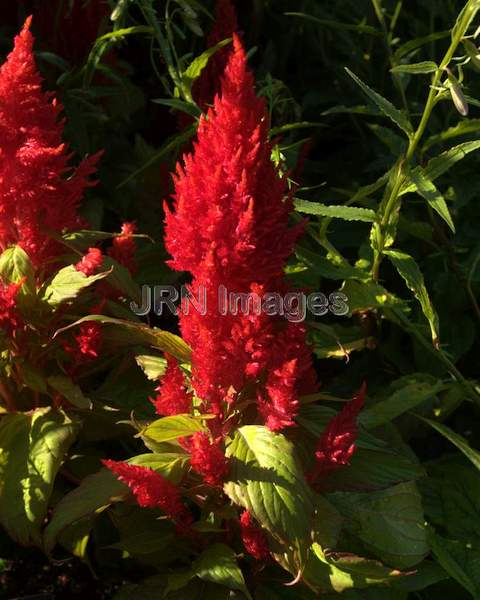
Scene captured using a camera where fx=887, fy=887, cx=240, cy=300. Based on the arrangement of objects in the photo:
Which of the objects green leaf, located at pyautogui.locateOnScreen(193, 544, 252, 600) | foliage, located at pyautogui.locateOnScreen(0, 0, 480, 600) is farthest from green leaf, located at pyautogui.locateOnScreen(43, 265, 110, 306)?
green leaf, located at pyautogui.locateOnScreen(193, 544, 252, 600)

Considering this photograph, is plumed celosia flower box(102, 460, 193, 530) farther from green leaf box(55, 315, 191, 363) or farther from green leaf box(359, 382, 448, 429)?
green leaf box(359, 382, 448, 429)

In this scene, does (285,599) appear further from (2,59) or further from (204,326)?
(2,59)

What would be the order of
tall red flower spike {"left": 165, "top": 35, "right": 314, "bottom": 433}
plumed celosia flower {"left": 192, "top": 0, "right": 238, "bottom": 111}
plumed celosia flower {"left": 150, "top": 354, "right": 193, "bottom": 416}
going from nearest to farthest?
1. tall red flower spike {"left": 165, "top": 35, "right": 314, "bottom": 433}
2. plumed celosia flower {"left": 150, "top": 354, "right": 193, "bottom": 416}
3. plumed celosia flower {"left": 192, "top": 0, "right": 238, "bottom": 111}

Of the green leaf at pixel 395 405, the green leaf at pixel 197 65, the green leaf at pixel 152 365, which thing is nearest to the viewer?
the green leaf at pixel 152 365

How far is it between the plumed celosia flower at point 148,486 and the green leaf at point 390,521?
301 mm

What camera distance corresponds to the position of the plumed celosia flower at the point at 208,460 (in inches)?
55.7

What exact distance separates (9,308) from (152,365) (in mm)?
279

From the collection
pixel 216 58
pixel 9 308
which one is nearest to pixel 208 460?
pixel 9 308

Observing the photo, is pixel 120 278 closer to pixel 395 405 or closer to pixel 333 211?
pixel 333 211

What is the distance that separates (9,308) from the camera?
60.7 inches

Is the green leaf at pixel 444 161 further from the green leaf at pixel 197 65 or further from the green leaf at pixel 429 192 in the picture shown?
the green leaf at pixel 197 65

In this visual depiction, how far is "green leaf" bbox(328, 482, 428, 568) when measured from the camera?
1528mm

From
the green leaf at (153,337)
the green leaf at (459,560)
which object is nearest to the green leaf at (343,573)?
the green leaf at (459,560)

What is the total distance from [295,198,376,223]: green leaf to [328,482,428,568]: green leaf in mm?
506
